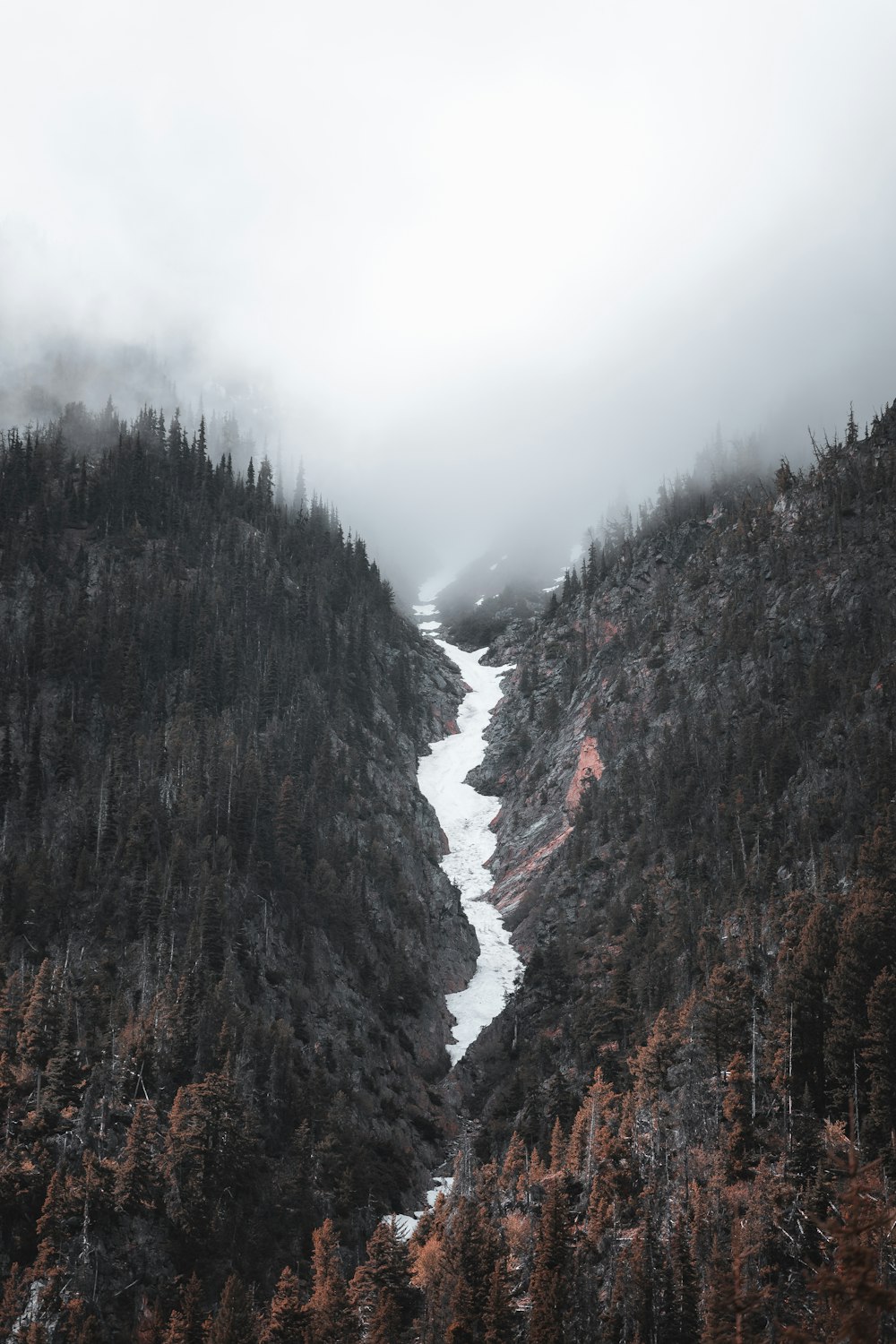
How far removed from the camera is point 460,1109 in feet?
369

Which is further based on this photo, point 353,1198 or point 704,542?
point 704,542

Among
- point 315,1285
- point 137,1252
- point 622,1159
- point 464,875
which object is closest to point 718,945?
point 622,1159

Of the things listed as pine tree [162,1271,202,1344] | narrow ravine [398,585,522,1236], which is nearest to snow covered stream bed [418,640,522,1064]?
narrow ravine [398,585,522,1236]

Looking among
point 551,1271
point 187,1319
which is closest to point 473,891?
point 551,1271

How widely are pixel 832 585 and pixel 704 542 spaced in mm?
48046

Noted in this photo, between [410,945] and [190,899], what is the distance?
38.4 metres

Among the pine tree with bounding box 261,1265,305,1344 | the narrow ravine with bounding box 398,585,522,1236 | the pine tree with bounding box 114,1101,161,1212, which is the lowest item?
the pine tree with bounding box 261,1265,305,1344

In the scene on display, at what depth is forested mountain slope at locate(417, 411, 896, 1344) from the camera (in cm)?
5881

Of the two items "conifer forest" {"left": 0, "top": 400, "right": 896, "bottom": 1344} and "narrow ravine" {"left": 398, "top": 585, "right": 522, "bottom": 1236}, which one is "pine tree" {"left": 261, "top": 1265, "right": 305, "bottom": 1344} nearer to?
"conifer forest" {"left": 0, "top": 400, "right": 896, "bottom": 1344}

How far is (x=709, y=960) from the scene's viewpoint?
94.9 meters

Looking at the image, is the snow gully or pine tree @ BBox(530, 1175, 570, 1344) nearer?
pine tree @ BBox(530, 1175, 570, 1344)

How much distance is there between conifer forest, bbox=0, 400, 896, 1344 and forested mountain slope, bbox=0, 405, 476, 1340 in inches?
18.7

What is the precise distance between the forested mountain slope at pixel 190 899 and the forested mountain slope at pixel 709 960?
15.2 metres

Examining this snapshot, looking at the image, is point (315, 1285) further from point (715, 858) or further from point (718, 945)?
point (715, 858)
